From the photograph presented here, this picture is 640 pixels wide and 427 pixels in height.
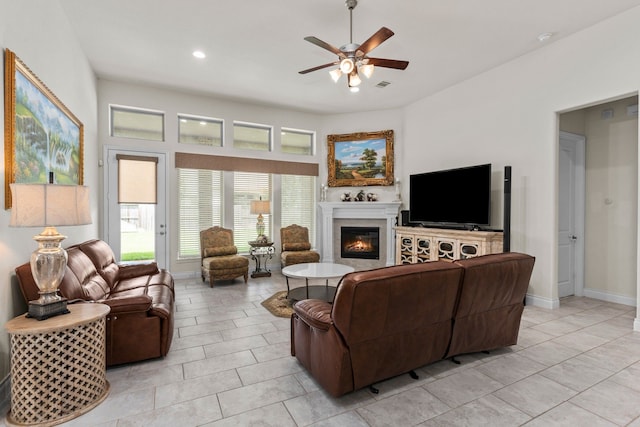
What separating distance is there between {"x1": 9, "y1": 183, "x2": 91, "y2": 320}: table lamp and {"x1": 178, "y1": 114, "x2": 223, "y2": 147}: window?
165 inches

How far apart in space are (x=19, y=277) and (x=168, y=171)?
150 inches

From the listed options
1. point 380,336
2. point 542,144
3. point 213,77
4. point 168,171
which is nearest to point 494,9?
point 542,144

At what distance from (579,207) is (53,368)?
6384mm

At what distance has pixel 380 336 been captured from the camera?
7.14 ft

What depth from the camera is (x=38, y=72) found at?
9.30 ft

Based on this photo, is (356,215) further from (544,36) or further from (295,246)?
(544,36)

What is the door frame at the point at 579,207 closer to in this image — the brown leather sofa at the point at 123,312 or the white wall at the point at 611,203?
the white wall at the point at 611,203

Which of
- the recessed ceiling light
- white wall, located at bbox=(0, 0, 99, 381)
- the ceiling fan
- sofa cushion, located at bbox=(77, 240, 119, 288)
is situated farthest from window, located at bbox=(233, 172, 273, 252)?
the recessed ceiling light

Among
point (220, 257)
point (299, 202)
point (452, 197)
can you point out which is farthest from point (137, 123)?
point (452, 197)

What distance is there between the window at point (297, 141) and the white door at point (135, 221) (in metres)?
2.47

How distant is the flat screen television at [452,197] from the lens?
471 centimetres

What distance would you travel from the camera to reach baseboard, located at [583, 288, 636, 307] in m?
4.33

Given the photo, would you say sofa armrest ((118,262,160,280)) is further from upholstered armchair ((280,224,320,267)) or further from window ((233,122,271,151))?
window ((233,122,271,151))

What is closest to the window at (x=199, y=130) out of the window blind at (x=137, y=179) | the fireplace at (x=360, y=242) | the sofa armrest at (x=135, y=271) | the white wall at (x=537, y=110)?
the window blind at (x=137, y=179)
